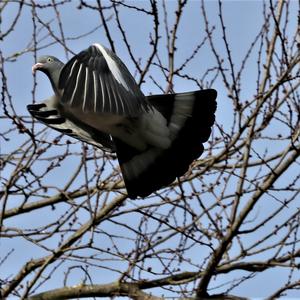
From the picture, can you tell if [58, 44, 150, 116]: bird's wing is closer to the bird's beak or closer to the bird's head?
the bird's head

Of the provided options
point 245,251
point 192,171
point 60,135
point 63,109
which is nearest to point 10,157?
point 60,135

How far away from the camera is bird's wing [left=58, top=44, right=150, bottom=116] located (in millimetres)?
4969

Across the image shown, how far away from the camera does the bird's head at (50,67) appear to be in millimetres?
5852

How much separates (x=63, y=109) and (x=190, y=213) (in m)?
1.11

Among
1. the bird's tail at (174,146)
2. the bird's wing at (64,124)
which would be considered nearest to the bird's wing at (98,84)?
the bird's wing at (64,124)

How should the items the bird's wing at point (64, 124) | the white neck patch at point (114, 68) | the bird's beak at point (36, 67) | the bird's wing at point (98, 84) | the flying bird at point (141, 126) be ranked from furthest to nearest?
the bird's beak at point (36, 67) → the bird's wing at point (64, 124) → the flying bird at point (141, 126) → the white neck patch at point (114, 68) → the bird's wing at point (98, 84)

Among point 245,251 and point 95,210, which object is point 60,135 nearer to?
point 95,210

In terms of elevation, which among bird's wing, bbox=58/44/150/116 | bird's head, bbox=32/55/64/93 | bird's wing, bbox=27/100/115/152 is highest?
bird's head, bbox=32/55/64/93

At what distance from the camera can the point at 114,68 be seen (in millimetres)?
5289

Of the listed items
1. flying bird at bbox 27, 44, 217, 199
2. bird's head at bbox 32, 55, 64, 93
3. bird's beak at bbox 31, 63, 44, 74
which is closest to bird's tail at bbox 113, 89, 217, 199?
flying bird at bbox 27, 44, 217, 199

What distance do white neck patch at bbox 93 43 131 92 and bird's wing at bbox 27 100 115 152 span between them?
0.67 meters

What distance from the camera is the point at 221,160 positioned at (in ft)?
19.7

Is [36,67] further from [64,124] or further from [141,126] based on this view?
[141,126]

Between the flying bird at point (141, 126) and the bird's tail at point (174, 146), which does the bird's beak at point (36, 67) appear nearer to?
the flying bird at point (141, 126)
